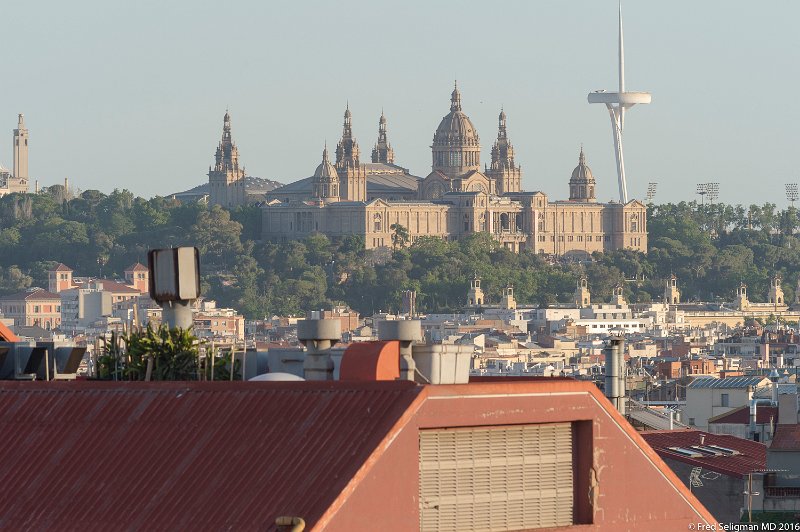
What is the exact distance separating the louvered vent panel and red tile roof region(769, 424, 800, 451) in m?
10.8

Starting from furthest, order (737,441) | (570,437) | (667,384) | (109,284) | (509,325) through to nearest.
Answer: (109,284) < (509,325) < (667,384) < (737,441) < (570,437)

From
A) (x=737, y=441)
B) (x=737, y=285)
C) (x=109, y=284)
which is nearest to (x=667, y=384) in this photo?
(x=737, y=441)

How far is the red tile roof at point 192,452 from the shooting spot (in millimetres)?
13945

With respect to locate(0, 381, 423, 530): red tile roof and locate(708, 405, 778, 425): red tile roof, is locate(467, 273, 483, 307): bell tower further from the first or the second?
locate(0, 381, 423, 530): red tile roof

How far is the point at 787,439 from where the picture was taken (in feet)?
86.4

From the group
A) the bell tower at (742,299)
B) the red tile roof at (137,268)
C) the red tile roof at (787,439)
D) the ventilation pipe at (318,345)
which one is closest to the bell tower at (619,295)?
the bell tower at (742,299)

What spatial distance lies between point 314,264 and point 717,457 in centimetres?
15992

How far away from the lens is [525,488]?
14859 mm

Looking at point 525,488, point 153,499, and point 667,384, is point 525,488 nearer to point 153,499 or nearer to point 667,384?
point 153,499

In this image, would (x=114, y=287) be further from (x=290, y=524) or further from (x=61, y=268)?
(x=290, y=524)

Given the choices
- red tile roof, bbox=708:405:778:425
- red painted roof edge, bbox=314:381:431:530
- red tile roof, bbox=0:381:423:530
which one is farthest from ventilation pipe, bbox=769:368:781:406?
red painted roof edge, bbox=314:381:431:530

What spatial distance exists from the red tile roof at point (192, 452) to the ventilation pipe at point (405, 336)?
35.3 inches

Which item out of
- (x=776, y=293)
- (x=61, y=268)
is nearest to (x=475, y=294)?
(x=776, y=293)

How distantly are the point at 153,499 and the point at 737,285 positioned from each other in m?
184
